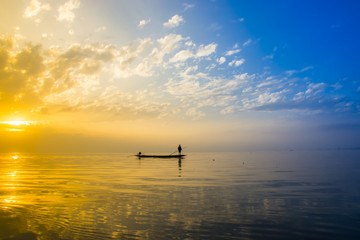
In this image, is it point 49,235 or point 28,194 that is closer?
point 49,235

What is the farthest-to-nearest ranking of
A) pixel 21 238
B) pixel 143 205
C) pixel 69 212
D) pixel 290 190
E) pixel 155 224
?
pixel 290 190 → pixel 143 205 → pixel 69 212 → pixel 155 224 → pixel 21 238

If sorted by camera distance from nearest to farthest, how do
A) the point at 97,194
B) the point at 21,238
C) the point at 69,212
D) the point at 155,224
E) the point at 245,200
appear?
the point at 21,238 → the point at 155,224 → the point at 69,212 → the point at 245,200 → the point at 97,194

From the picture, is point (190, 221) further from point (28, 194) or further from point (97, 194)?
point (28, 194)

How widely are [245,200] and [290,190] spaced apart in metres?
6.47

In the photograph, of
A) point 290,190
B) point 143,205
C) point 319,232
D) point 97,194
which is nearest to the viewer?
point 319,232

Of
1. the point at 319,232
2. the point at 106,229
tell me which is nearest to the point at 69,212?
the point at 106,229

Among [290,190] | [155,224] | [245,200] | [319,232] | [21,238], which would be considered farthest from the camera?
[290,190]

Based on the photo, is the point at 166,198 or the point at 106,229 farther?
the point at 166,198

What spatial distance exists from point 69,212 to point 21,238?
3884 millimetres

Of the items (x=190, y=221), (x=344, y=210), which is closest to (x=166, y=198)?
(x=190, y=221)

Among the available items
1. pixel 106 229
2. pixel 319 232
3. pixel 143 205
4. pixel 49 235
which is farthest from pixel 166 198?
pixel 319 232

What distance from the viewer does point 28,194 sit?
61.4ft

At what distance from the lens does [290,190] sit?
2027 cm

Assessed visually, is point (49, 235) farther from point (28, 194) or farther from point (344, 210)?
point (344, 210)
